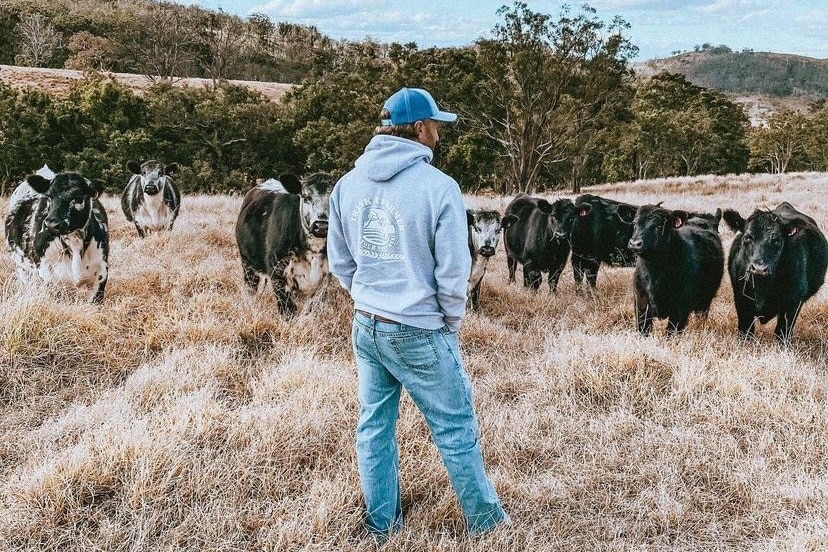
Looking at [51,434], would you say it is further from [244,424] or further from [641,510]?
[641,510]

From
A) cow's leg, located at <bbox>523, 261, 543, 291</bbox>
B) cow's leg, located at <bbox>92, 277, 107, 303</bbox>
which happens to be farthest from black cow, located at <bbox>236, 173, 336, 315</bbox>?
cow's leg, located at <bbox>523, 261, 543, 291</bbox>

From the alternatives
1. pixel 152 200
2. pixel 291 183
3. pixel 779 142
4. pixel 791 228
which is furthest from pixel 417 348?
pixel 779 142

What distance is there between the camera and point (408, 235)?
282cm

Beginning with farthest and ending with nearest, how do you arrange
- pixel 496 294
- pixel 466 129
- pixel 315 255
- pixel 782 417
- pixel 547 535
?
pixel 466 129, pixel 496 294, pixel 315 255, pixel 782 417, pixel 547 535

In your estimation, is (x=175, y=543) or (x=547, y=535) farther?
(x=547, y=535)

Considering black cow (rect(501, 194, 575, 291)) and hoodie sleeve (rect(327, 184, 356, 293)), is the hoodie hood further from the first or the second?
black cow (rect(501, 194, 575, 291))

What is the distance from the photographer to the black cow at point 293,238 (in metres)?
6.30

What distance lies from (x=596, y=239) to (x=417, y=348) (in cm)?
692

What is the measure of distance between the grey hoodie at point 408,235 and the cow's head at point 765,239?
4.14 metres

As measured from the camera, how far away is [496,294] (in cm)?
871

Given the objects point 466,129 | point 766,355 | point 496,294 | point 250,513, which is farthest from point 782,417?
point 466,129

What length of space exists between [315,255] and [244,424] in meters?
2.69

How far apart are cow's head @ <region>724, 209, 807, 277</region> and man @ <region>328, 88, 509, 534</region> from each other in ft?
13.3

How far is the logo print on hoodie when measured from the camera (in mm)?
2855
